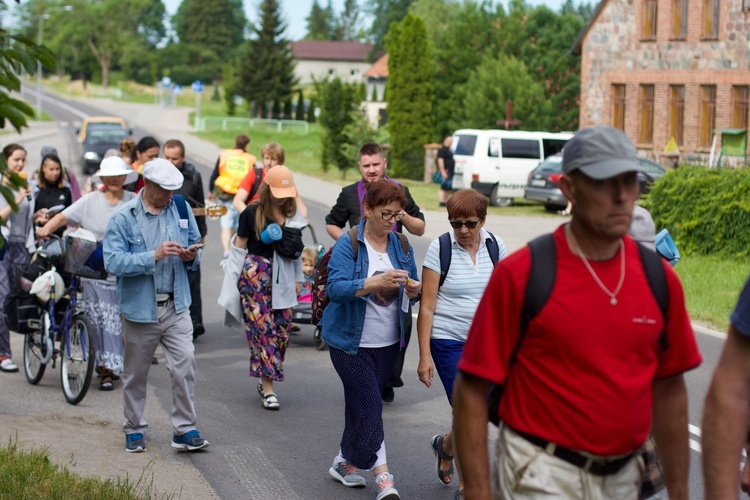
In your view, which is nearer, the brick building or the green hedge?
the green hedge

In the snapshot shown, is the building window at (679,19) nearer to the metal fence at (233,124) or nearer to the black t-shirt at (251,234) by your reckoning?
the black t-shirt at (251,234)

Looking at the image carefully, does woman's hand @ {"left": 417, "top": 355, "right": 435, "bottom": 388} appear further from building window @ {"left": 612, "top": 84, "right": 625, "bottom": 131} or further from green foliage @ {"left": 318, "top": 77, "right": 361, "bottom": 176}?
building window @ {"left": 612, "top": 84, "right": 625, "bottom": 131}

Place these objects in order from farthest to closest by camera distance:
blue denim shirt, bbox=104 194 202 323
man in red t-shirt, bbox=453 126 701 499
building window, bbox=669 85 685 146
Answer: building window, bbox=669 85 685 146 < blue denim shirt, bbox=104 194 202 323 < man in red t-shirt, bbox=453 126 701 499

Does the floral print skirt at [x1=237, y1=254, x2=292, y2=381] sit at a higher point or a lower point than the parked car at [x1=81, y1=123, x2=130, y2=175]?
lower

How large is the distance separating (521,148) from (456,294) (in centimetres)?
2486

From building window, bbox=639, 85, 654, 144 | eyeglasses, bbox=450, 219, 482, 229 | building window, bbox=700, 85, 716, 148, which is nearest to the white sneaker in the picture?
eyeglasses, bbox=450, 219, 482, 229

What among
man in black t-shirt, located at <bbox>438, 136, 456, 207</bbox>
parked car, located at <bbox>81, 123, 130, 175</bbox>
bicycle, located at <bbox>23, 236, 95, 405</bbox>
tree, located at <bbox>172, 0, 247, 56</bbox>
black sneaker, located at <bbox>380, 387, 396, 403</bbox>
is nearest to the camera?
bicycle, located at <bbox>23, 236, 95, 405</bbox>

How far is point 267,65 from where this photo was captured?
280ft

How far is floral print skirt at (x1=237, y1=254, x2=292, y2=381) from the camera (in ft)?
29.4

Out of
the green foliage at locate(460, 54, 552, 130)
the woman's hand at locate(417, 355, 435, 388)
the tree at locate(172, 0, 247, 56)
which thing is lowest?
the woman's hand at locate(417, 355, 435, 388)

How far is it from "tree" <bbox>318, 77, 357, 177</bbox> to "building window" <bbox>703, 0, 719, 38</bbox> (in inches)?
469

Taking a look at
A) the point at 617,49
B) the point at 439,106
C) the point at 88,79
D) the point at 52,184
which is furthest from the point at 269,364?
the point at 88,79

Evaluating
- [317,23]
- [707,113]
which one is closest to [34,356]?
[707,113]

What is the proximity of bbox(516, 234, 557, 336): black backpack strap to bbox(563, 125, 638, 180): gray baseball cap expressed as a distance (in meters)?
0.26
